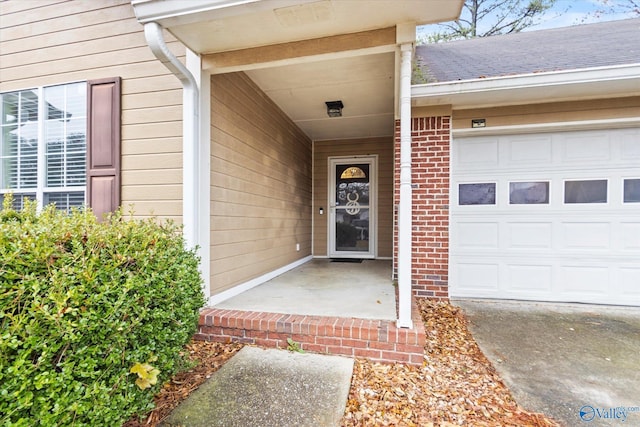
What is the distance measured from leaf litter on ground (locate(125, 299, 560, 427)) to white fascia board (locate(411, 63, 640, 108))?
100.0 inches

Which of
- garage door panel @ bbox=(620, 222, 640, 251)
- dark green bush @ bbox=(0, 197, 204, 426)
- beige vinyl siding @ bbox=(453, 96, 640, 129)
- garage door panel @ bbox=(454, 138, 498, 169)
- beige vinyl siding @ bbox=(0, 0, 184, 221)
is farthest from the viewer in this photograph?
garage door panel @ bbox=(454, 138, 498, 169)

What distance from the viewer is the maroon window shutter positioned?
9.87ft

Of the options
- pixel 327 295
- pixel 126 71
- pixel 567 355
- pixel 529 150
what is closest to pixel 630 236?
pixel 529 150

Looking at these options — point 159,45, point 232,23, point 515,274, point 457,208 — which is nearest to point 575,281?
point 515,274

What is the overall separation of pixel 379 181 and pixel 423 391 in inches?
183

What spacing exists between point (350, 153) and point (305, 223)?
1.75 m

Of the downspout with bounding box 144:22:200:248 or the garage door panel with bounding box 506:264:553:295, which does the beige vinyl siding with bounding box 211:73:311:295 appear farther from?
the garage door panel with bounding box 506:264:553:295

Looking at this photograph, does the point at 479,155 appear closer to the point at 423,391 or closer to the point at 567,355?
the point at 567,355

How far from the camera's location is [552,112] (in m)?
3.47

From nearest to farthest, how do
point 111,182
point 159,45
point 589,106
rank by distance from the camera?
point 159,45, point 111,182, point 589,106

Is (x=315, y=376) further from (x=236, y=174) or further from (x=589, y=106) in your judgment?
(x=589, y=106)

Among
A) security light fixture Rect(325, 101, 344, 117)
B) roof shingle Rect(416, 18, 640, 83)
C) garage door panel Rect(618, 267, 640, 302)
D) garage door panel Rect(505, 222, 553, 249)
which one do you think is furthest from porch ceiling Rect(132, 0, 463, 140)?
garage door panel Rect(618, 267, 640, 302)

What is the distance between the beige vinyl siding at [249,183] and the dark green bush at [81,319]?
132cm

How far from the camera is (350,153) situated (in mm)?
6336
